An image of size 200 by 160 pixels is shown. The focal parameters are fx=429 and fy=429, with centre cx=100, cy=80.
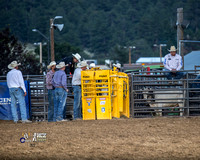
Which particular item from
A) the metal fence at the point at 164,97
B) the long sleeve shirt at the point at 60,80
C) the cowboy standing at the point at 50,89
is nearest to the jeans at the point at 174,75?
the metal fence at the point at 164,97

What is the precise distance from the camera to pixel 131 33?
148250 millimetres

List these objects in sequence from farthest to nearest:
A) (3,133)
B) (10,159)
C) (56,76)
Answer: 1. (56,76)
2. (3,133)
3. (10,159)

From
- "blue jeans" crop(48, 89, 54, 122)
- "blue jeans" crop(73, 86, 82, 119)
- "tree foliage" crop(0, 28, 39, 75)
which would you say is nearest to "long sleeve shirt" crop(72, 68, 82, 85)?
"blue jeans" crop(73, 86, 82, 119)

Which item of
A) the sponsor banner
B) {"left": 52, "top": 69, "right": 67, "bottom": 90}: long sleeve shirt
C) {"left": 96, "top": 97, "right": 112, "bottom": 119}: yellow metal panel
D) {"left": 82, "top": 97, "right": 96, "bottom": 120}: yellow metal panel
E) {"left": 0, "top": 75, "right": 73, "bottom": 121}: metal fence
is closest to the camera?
{"left": 52, "top": 69, "right": 67, "bottom": 90}: long sleeve shirt

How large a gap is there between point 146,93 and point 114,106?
1120 mm

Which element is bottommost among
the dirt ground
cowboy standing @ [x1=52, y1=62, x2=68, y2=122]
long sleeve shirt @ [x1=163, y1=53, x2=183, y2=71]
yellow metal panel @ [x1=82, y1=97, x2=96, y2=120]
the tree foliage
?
the dirt ground

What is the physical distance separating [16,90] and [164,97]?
4771 millimetres

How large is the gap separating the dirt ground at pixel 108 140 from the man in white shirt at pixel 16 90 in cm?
108

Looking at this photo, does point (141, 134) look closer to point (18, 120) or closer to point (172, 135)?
point (172, 135)

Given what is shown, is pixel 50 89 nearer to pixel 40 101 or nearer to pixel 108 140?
pixel 40 101

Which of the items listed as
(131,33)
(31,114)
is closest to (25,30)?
(131,33)

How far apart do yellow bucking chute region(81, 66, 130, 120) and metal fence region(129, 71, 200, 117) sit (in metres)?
0.49

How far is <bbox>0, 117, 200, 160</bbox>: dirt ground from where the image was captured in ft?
24.9

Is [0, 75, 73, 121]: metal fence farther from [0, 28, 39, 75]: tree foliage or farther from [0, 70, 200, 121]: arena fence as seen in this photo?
[0, 28, 39, 75]: tree foliage
